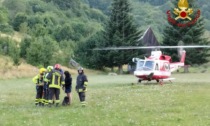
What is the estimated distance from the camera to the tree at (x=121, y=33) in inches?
2456

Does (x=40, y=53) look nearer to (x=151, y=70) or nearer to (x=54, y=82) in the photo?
(x=151, y=70)

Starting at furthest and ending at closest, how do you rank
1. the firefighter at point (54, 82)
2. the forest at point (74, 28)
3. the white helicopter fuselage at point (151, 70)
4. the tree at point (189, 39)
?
the tree at point (189, 39) → the forest at point (74, 28) → the white helicopter fuselage at point (151, 70) → the firefighter at point (54, 82)

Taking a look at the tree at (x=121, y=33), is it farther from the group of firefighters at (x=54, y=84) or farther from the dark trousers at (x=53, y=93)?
the dark trousers at (x=53, y=93)

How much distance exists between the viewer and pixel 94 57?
2579 inches

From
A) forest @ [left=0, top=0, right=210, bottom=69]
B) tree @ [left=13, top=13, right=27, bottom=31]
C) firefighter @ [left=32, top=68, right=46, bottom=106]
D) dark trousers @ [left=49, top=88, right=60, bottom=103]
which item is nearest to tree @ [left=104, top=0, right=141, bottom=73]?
forest @ [left=0, top=0, right=210, bottom=69]

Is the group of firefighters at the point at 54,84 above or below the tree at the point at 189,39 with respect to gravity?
below

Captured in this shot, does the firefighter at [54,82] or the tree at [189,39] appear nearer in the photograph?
the firefighter at [54,82]

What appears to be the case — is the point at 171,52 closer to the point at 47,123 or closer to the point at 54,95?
the point at 54,95

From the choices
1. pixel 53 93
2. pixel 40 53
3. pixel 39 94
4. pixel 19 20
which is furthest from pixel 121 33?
pixel 19 20

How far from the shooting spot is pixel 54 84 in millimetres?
18094

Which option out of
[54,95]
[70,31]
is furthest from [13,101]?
[70,31]

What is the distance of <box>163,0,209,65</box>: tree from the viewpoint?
63.9 metres

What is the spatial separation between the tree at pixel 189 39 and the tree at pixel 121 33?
4.70 meters

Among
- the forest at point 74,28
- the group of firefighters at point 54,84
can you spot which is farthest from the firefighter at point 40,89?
the forest at point 74,28
